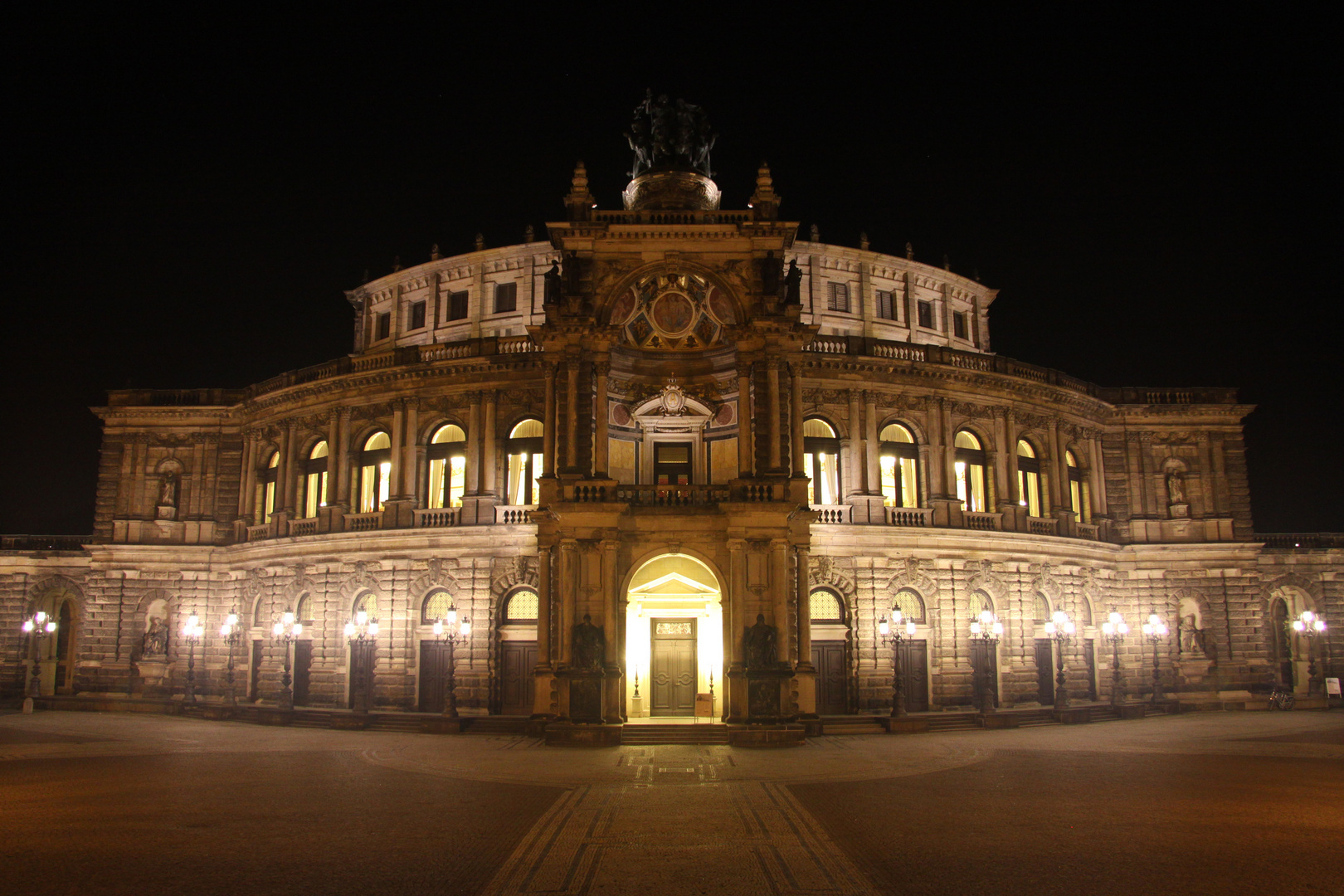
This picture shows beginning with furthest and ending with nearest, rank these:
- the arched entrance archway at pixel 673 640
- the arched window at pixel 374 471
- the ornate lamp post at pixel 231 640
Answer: the arched window at pixel 374 471 < the ornate lamp post at pixel 231 640 < the arched entrance archway at pixel 673 640

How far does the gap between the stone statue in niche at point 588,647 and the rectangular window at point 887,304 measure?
24487 millimetres

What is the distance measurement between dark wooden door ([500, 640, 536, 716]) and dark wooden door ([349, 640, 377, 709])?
16.3ft

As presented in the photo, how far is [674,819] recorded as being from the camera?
53.5 ft

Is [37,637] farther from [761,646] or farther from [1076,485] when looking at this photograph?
[1076,485]

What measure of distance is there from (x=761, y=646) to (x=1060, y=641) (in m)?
15.3

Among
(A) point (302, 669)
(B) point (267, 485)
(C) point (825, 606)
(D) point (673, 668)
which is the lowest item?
(A) point (302, 669)

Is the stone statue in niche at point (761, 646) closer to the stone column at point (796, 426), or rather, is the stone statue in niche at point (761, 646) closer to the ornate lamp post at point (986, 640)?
the stone column at point (796, 426)

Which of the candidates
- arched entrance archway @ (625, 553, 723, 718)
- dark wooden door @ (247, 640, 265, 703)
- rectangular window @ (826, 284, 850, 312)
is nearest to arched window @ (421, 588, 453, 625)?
arched entrance archway @ (625, 553, 723, 718)

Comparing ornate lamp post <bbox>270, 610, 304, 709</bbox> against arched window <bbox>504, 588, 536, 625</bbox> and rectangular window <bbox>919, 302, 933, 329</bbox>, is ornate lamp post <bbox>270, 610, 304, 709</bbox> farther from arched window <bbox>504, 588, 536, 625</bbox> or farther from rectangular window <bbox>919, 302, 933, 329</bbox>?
rectangular window <bbox>919, 302, 933, 329</bbox>

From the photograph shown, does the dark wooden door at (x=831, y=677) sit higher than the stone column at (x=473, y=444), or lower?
lower

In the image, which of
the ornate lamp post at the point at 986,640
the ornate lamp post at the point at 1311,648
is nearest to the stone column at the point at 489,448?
the ornate lamp post at the point at 986,640

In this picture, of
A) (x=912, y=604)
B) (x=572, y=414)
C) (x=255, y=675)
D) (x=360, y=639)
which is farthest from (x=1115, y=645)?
(x=255, y=675)

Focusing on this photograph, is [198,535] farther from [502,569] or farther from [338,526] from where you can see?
[502,569]

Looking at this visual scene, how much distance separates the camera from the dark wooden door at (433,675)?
3638 cm
